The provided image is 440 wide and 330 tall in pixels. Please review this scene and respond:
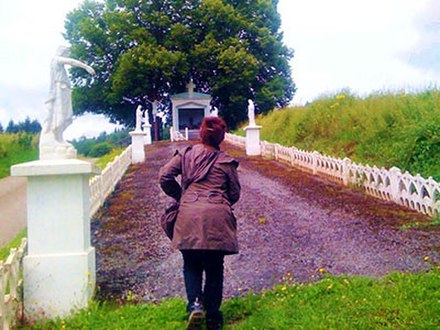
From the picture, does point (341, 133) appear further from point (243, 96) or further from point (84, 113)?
point (84, 113)

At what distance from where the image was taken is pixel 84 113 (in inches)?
1449

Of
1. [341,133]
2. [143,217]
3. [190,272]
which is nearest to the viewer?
[190,272]

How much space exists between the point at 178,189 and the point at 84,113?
112 feet

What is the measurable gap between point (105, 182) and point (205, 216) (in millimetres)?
7130

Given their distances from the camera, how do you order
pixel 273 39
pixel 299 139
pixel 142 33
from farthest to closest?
pixel 273 39 < pixel 142 33 < pixel 299 139

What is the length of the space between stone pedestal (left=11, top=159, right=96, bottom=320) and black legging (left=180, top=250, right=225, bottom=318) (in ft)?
4.06

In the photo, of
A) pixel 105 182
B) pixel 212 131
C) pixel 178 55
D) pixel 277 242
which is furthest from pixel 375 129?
pixel 178 55

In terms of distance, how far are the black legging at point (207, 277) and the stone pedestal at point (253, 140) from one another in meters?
14.9

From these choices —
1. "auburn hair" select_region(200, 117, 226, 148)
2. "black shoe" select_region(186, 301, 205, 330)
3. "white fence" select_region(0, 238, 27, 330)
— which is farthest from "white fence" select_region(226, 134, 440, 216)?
"white fence" select_region(0, 238, 27, 330)

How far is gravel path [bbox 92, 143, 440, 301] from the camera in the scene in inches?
217

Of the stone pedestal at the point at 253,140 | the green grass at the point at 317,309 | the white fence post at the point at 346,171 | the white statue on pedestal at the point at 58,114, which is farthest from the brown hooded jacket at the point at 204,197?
the stone pedestal at the point at 253,140

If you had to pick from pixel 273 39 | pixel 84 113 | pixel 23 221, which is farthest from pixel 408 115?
pixel 84 113

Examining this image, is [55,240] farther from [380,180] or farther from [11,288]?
[380,180]

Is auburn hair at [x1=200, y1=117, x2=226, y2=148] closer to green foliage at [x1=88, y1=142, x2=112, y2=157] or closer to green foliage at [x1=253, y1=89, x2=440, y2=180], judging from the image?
green foliage at [x1=253, y1=89, x2=440, y2=180]
